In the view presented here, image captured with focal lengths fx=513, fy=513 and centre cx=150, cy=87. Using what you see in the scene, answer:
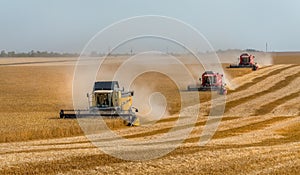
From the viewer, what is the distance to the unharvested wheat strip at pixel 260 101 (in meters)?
44.3

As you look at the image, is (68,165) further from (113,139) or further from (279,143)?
(279,143)

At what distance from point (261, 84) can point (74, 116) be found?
37243 mm

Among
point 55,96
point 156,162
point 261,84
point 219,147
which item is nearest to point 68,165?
point 156,162

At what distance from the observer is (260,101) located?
5084 centimetres

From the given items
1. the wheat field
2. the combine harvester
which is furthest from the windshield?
the combine harvester

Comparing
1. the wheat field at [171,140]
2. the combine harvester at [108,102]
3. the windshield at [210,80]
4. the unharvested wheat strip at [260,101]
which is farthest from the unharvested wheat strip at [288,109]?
the windshield at [210,80]

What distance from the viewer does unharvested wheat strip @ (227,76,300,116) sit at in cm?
4426

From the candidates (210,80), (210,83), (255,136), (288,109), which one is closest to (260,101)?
(288,109)

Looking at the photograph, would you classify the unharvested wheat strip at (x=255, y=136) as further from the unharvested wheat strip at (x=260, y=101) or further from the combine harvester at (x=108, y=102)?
the combine harvester at (x=108, y=102)

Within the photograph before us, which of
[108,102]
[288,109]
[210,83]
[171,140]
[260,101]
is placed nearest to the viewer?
[171,140]

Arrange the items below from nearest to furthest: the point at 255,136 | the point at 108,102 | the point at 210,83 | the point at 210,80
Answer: the point at 255,136 → the point at 108,102 → the point at 210,83 → the point at 210,80

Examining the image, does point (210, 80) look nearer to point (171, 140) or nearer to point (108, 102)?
point (108, 102)

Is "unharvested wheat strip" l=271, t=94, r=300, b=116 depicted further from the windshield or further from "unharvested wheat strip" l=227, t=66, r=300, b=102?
the windshield

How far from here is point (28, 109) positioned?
137ft
